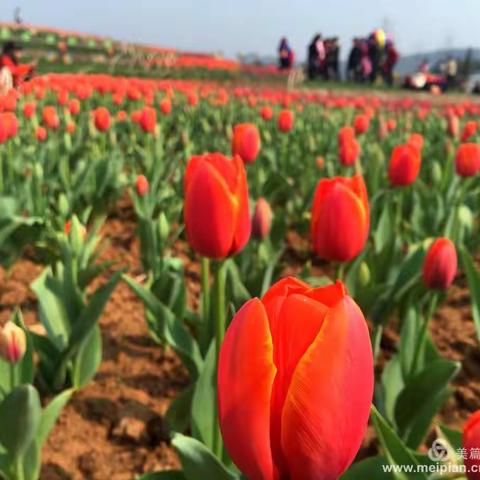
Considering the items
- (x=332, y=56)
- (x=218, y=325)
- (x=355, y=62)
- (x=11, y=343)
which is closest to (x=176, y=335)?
(x=218, y=325)

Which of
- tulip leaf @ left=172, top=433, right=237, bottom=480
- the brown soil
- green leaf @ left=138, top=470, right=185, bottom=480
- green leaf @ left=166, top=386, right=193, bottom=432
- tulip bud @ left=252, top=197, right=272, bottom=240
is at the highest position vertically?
tulip bud @ left=252, top=197, right=272, bottom=240

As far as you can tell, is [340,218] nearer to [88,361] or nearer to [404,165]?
[88,361]

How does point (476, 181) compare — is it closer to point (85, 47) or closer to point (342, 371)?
point (342, 371)

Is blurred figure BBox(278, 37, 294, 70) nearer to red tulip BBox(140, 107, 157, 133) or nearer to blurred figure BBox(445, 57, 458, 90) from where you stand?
blurred figure BBox(445, 57, 458, 90)

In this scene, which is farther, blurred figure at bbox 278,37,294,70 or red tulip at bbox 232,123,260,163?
blurred figure at bbox 278,37,294,70

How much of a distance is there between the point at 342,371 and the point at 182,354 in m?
1.29

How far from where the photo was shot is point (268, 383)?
0.66 metres

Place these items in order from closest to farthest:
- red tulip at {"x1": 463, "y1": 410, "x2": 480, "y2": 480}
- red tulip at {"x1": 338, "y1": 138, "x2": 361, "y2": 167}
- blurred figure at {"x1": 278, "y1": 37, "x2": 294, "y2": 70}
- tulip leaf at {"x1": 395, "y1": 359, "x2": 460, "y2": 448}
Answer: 1. red tulip at {"x1": 463, "y1": 410, "x2": 480, "y2": 480}
2. tulip leaf at {"x1": 395, "y1": 359, "x2": 460, "y2": 448}
3. red tulip at {"x1": 338, "y1": 138, "x2": 361, "y2": 167}
4. blurred figure at {"x1": 278, "y1": 37, "x2": 294, "y2": 70}

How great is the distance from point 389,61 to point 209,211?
79.7 feet

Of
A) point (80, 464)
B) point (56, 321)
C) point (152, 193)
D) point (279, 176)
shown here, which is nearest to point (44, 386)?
point (56, 321)

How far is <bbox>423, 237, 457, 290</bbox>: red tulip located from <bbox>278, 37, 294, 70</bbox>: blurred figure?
72.4 feet

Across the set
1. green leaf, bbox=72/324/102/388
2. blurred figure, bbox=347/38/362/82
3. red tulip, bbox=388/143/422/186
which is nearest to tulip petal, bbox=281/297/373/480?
green leaf, bbox=72/324/102/388

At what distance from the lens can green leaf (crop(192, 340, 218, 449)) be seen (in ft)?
4.80

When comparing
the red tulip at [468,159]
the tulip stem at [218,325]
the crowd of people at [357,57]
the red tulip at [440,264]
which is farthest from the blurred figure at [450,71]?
the tulip stem at [218,325]
